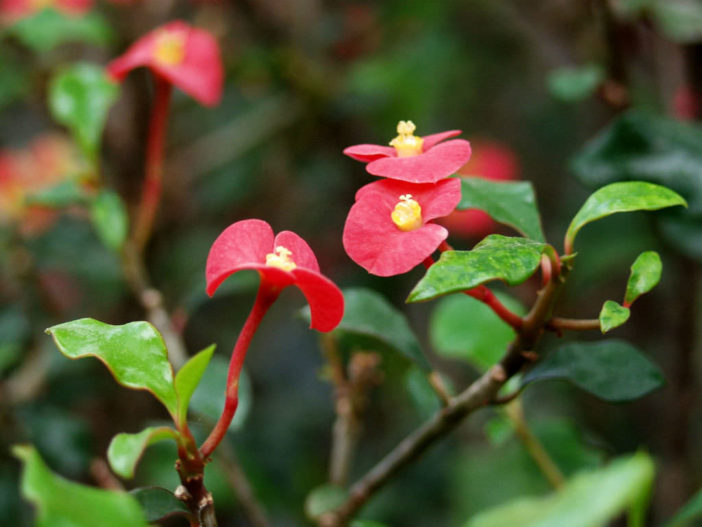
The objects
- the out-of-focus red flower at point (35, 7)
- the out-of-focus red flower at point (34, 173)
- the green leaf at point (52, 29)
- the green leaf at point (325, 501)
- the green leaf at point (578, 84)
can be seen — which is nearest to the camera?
the green leaf at point (325, 501)

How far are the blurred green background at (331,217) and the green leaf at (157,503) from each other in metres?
0.31

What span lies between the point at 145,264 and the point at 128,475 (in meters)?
1.07

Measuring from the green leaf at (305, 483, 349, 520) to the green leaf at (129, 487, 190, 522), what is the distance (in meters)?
0.21

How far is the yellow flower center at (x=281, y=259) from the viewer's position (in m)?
0.47

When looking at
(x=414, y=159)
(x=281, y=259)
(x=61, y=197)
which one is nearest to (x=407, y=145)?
(x=414, y=159)

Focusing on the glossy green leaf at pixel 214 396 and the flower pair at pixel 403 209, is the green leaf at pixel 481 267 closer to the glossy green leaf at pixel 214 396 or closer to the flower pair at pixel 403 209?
the flower pair at pixel 403 209

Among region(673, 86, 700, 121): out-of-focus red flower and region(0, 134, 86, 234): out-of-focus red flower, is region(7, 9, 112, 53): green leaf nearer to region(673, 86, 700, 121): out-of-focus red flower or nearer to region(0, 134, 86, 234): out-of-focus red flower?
region(0, 134, 86, 234): out-of-focus red flower

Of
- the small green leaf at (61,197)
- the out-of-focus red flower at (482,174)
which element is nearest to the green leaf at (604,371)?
the small green leaf at (61,197)

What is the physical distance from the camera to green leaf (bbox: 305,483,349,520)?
25.8 inches

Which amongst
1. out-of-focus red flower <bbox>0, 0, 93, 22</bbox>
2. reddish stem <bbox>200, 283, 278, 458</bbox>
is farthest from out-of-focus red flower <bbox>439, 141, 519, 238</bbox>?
reddish stem <bbox>200, 283, 278, 458</bbox>

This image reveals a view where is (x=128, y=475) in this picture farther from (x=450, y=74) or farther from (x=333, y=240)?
(x=450, y=74)

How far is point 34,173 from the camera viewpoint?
5.22ft

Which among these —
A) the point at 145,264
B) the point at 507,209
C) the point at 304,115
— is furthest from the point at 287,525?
the point at 507,209

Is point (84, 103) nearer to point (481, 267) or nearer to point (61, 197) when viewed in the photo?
point (61, 197)
